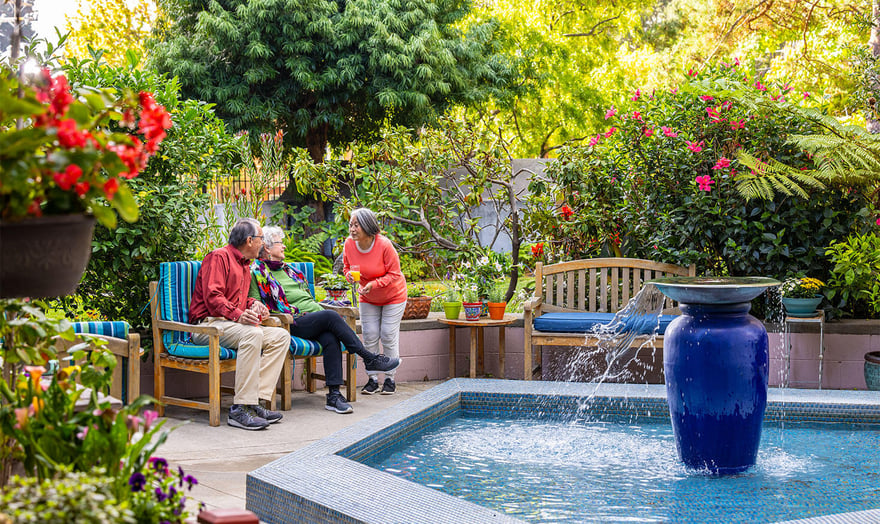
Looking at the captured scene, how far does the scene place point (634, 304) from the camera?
22.9ft

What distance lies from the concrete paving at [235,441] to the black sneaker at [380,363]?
0.78 ft

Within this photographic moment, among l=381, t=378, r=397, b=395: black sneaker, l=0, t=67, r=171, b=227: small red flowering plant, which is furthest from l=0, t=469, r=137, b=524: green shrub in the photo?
l=381, t=378, r=397, b=395: black sneaker

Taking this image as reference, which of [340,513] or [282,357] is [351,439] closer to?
[340,513]

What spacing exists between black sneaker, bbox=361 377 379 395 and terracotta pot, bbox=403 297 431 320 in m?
0.78

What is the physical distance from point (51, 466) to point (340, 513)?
1.28 m

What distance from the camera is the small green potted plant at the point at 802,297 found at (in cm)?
663

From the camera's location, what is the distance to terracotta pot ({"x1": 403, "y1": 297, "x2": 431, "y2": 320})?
23.9 ft

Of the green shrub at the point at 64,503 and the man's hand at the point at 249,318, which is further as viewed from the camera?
the man's hand at the point at 249,318

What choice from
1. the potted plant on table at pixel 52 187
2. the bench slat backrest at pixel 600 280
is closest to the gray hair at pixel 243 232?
the bench slat backrest at pixel 600 280

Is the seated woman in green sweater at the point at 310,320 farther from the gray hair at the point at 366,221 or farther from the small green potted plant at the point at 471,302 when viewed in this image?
the small green potted plant at the point at 471,302

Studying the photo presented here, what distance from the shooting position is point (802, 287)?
21.9 ft

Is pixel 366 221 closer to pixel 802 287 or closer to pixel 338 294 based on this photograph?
pixel 338 294

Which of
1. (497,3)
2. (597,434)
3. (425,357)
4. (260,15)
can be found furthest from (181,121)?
(497,3)

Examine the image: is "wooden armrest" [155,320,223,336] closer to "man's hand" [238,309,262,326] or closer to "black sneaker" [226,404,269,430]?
"man's hand" [238,309,262,326]
